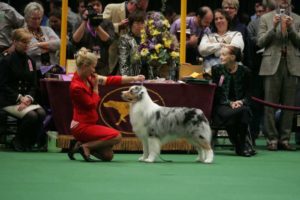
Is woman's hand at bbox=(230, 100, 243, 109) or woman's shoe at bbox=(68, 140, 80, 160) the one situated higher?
woman's hand at bbox=(230, 100, 243, 109)

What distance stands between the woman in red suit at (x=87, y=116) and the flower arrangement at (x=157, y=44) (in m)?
1.33

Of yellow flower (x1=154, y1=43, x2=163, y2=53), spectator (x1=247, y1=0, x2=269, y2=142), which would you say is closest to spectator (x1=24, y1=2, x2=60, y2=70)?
yellow flower (x1=154, y1=43, x2=163, y2=53)

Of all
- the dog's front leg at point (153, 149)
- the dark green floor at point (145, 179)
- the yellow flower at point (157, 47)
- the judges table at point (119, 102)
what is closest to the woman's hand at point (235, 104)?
the judges table at point (119, 102)

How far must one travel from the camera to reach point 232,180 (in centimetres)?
711

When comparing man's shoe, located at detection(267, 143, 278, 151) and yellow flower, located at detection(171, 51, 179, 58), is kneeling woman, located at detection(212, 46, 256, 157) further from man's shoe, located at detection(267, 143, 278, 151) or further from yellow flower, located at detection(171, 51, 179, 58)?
man's shoe, located at detection(267, 143, 278, 151)

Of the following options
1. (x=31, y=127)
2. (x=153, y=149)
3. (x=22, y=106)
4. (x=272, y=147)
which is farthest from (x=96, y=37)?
(x=272, y=147)

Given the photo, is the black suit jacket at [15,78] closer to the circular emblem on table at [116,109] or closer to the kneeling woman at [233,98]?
the circular emblem on table at [116,109]

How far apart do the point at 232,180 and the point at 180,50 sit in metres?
3.37

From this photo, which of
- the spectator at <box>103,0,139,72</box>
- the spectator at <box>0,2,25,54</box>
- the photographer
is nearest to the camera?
the photographer

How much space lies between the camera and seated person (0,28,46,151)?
9859mm

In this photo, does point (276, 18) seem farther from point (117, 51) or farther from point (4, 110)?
point (4, 110)

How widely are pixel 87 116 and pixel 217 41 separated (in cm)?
259

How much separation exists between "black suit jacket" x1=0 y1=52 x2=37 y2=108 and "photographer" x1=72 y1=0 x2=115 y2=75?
2.27 ft

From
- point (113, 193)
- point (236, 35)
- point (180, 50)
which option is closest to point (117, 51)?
point (180, 50)
